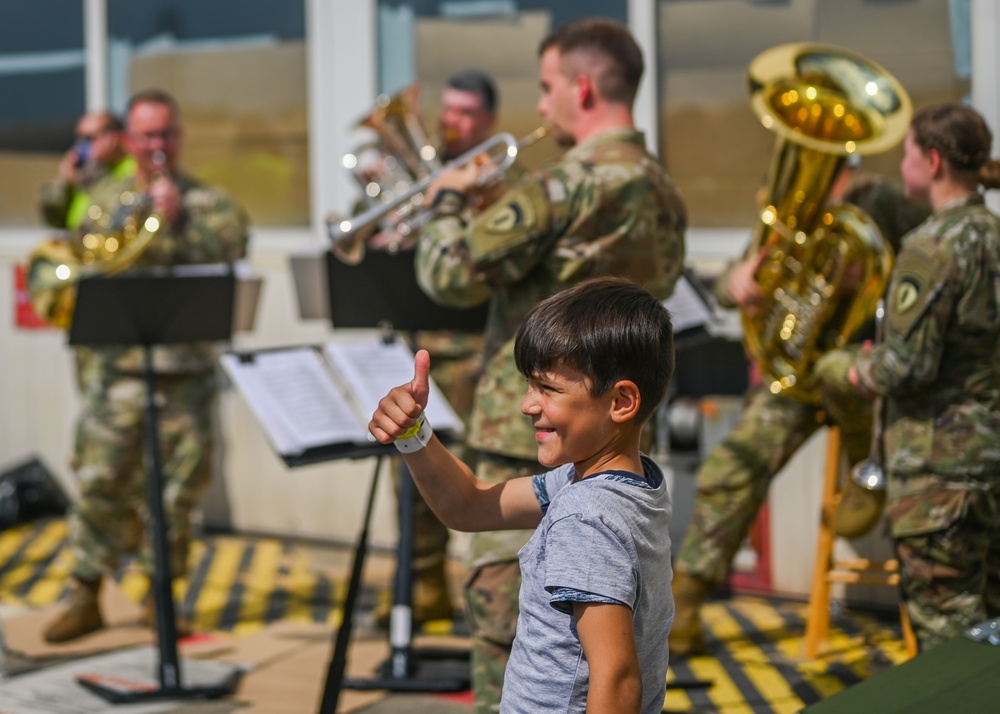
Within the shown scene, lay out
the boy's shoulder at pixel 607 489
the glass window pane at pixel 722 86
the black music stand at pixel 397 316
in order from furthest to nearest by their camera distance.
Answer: the glass window pane at pixel 722 86 < the black music stand at pixel 397 316 < the boy's shoulder at pixel 607 489

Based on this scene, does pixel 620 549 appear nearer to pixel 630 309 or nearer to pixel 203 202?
pixel 630 309

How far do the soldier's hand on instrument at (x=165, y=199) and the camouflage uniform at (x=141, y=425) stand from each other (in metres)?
0.11

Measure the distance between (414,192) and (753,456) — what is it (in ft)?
5.08

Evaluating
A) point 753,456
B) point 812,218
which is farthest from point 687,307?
point 753,456

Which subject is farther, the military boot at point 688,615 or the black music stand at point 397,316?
the military boot at point 688,615

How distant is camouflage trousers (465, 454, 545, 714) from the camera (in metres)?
3.24

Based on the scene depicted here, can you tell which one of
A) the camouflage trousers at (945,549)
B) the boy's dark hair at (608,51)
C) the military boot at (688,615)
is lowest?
the military boot at (688,615)

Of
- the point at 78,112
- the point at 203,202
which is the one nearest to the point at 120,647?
the point at 203,202

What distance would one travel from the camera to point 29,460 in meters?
7.71

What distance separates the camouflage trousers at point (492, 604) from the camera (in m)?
3.24

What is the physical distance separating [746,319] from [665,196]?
1.09 m

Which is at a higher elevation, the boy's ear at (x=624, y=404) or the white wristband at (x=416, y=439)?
the boy's ear at (x=624, y=404)

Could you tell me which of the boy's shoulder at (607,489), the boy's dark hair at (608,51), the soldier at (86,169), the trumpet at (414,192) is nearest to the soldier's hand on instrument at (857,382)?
the boy's dark hair at (608,51)

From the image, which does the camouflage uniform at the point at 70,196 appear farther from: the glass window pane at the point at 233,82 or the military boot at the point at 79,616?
the military boot at the point at 79,616
